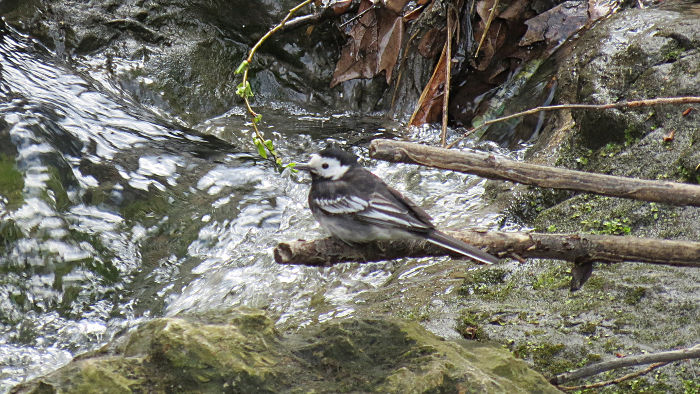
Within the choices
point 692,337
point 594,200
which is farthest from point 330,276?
point 692,337

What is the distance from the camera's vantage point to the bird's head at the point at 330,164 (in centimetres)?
435

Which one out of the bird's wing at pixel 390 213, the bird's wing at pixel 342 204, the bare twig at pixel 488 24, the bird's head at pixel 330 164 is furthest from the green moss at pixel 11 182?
the bare twig at pixel 488 24

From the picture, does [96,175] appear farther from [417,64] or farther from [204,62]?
[417,64]

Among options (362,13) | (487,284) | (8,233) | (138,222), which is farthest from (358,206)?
(362,13)

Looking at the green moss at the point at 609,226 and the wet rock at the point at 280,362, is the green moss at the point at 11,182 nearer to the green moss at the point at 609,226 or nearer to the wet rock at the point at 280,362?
the wet rock at the point at 280,362

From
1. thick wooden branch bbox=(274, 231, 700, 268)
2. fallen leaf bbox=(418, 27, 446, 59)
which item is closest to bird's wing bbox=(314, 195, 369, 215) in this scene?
thick wooden branch bbox=(274, 231, 700, 268)

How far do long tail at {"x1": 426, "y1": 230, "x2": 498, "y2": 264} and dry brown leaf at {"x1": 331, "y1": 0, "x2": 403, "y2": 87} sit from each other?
491 cm

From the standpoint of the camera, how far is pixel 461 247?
3248 mm

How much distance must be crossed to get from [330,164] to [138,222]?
7.42ft

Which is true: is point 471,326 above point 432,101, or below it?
below

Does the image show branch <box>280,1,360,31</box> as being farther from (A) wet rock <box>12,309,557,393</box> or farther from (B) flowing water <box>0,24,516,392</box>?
(A) wet rock <box>12,309,557,393</box>

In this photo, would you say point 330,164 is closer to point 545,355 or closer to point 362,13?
point 545,355

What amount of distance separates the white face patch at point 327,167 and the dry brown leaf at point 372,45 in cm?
385

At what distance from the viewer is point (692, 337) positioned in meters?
3.62
